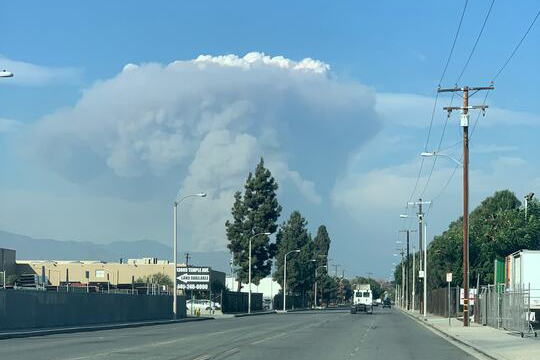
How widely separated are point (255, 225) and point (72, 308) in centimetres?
5110

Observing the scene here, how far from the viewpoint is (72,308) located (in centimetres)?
4569

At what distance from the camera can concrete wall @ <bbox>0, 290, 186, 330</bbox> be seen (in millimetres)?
38750

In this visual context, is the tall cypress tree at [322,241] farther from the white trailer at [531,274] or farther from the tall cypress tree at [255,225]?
the white trailer at [531,274]

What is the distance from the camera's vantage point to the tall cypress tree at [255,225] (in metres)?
95.1

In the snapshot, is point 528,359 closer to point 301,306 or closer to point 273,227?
point 273,227

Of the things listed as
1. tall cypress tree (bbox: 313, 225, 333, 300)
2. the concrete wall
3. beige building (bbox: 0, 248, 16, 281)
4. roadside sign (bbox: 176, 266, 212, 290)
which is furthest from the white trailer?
tall cypress tree (bbox: 313, 225, 333, 300)

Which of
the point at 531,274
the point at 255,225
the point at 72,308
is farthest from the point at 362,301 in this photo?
the point at 531,274


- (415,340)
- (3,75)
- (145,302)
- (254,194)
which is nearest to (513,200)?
(254,194)

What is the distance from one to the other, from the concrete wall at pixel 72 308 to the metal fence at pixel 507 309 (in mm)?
22371

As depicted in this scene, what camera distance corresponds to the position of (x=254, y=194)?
96.8 m

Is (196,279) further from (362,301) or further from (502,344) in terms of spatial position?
(502,344)

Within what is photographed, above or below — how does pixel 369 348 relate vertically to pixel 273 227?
below

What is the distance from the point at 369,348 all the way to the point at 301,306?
10477 centimetres

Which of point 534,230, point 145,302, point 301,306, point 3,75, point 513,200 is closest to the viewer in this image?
point 3,75
